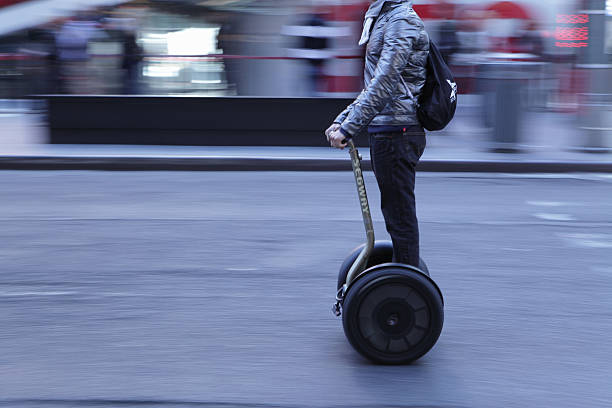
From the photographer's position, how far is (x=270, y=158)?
34.2 feet

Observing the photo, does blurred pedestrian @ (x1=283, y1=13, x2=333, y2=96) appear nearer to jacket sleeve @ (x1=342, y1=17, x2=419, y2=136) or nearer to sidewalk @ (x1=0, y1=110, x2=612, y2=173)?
sidewalk @ (x1=0, y1=110, x2=612, y2=173)

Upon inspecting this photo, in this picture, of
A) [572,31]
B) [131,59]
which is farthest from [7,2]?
[572,31]

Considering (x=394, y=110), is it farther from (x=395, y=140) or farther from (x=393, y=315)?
(x=393, y=315)

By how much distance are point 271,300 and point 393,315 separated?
1.34m

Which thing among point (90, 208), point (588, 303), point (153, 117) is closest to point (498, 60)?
point (153, 117)

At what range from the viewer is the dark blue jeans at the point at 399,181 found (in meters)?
3.67

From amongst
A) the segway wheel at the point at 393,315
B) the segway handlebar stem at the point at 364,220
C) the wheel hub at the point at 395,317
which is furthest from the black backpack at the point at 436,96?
the wheel hub at the point at 395,317

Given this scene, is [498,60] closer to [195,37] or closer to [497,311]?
[195,37]

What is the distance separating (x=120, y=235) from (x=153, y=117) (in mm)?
5538

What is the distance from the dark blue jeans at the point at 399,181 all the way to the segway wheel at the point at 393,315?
0.23 meters

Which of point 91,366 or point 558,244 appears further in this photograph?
point 558,244

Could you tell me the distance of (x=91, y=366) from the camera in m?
3.73

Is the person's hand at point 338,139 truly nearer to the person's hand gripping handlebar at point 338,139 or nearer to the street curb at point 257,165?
the person's hand gripping handlebar at point 338,139

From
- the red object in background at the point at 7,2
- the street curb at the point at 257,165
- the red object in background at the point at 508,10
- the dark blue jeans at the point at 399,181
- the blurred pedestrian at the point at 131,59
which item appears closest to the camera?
the dark blue jeans at the point at 399,181
